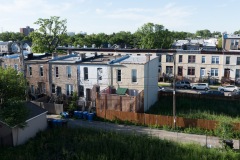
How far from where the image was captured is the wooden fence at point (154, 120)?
1266 inches

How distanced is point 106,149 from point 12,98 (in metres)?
12.3

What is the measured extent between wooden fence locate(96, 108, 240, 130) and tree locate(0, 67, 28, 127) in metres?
10.7

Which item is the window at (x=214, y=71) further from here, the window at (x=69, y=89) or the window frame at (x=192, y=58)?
the window at (x=69, y=89)

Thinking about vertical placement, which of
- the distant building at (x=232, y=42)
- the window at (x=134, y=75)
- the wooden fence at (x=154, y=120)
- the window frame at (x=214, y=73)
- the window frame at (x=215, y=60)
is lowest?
the wooden fence at (x=154, y=120)

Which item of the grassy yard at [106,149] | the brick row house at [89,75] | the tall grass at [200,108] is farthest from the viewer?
the brick row house at [89,75]

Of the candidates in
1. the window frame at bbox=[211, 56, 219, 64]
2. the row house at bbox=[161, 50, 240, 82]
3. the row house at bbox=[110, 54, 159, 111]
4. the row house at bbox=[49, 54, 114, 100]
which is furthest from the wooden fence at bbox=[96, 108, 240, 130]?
the window frame at bbox=[211, 56, 219, 64]

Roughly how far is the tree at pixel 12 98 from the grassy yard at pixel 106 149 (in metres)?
2.99

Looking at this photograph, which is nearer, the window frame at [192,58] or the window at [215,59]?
the window at [215,59]

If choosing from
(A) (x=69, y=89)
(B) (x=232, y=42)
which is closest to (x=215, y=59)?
(B) (x=232, y=42)

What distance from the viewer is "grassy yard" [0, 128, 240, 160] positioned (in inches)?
979

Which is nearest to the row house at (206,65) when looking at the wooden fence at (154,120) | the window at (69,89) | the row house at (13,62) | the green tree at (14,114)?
the window at (69,89)

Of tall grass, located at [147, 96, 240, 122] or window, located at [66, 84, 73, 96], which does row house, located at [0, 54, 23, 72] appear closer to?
window, located at [66, 84, 73, 96]

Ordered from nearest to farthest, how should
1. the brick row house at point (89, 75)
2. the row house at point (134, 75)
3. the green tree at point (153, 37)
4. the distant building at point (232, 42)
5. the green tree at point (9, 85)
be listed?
the green tree at point (9, 85), the row house at point (134, 75), the brick row house at point (89, 75), the distant building at point (232, 42), the green tree at point (153, 37)

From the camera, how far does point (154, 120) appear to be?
3409cm
